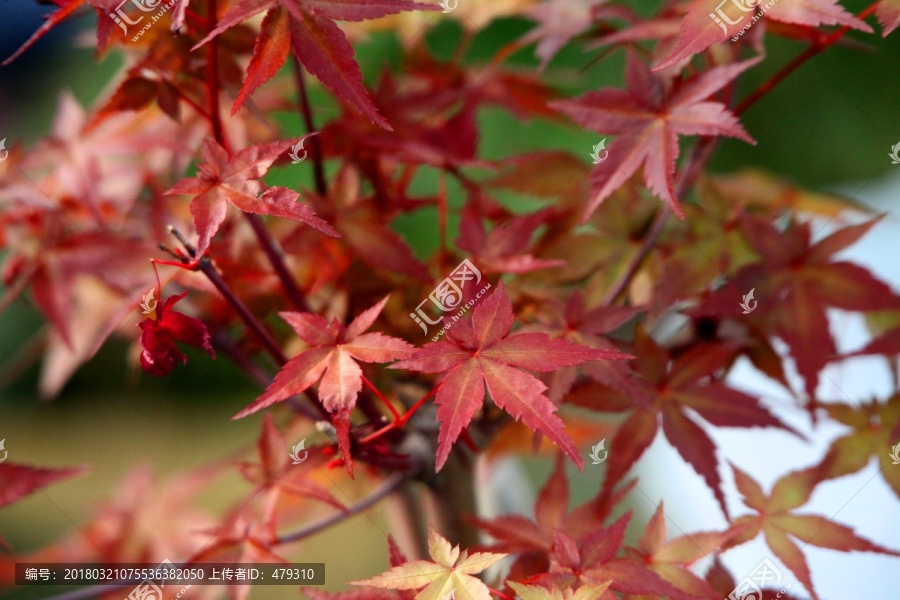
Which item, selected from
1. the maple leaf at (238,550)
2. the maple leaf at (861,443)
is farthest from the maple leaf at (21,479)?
the maple leaf at (861,443)

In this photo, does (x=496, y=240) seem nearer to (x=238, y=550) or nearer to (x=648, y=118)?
(x=648, y=118)

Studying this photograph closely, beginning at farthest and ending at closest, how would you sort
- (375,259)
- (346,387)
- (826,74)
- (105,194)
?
(826,74)
(105,194)
(375,259)
(346,387)

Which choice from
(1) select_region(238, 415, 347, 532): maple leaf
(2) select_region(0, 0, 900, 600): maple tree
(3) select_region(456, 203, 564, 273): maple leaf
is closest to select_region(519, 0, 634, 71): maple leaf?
(2) select_region(0, 0, 900, 600): maple tree

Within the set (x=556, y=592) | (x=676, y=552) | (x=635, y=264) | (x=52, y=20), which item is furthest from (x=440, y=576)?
(x=52, y=20)

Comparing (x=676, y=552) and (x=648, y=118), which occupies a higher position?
(x=648, y=118)

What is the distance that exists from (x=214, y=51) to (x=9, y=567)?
0.63 metres

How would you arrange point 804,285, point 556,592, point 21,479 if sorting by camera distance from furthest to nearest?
1. point 804,285
2. point 21,479
3. point 556,592

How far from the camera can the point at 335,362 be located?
41cm

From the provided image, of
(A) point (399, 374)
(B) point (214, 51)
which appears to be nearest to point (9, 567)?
(A) point (399, 374)

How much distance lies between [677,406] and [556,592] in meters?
0.20

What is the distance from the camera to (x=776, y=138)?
178cm

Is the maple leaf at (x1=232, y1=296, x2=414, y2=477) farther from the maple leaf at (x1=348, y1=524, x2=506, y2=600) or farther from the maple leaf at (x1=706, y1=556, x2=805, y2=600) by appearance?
the maple leaf at (x1=706, y1=556, x2=805, y2=600)

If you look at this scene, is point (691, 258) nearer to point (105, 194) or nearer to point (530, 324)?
point (530, 324)

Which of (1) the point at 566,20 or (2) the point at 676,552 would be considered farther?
(1) the point at 566,20
